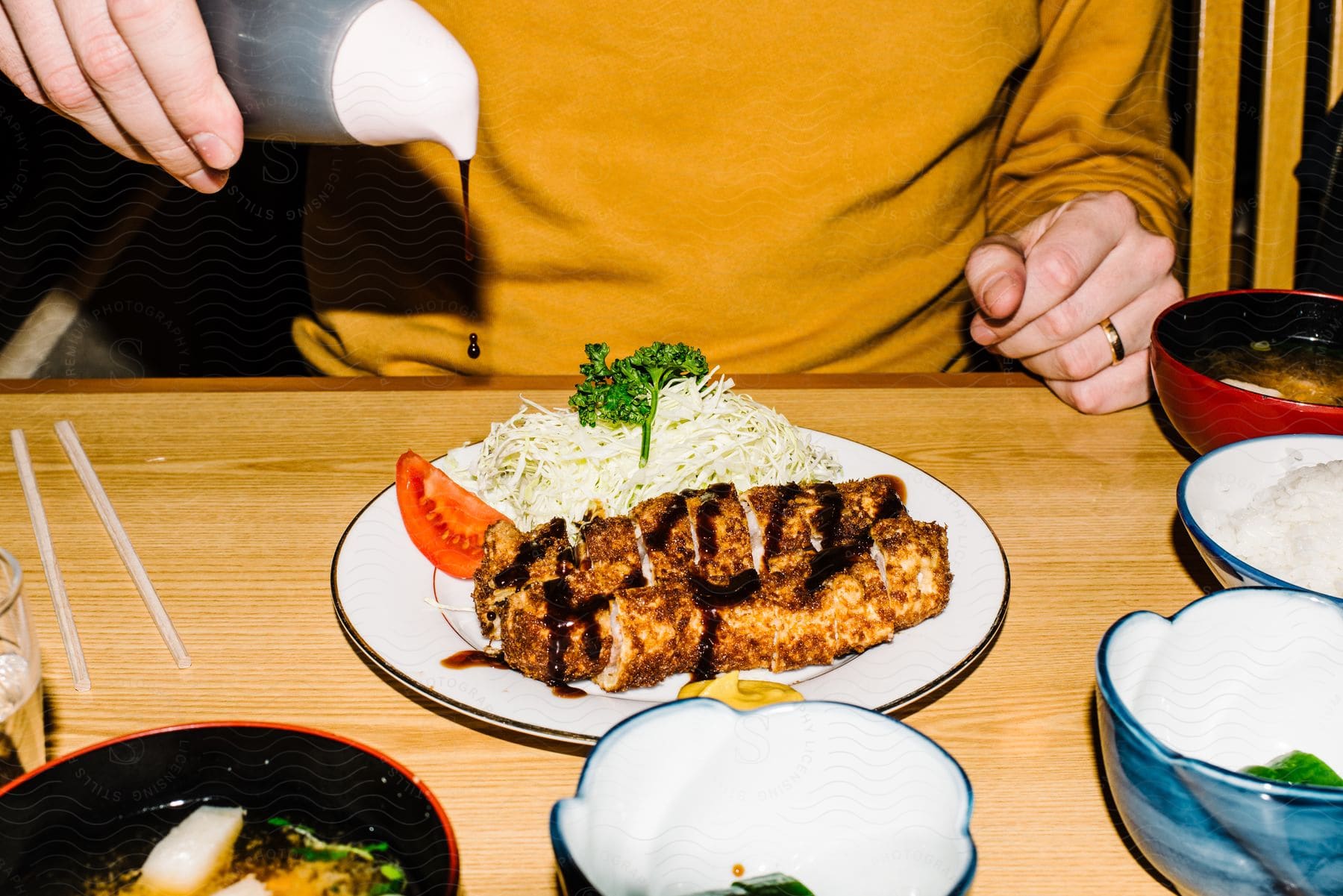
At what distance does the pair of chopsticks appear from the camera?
4.47 feet

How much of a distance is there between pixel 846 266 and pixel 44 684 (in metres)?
1.98

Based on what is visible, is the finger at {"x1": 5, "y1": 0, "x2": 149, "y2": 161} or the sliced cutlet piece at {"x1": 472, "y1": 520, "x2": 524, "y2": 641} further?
the finger at {"x1": 5, "y1": 0, "x2": 149, "y2": 161}

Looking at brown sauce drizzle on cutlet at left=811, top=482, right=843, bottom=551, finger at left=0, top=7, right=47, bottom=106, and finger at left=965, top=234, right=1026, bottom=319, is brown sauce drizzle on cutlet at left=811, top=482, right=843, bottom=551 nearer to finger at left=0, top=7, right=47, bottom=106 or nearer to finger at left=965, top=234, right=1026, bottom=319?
finger at left=965, top=234, right=1026, bottom=319

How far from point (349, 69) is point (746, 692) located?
104cm

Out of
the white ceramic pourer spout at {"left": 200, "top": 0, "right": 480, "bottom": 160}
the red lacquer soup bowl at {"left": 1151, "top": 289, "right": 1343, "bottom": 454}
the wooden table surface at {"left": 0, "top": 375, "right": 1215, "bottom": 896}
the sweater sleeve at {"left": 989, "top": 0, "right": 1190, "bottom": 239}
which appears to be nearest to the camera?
the wooden table surface at {"left": 0, "top": 375, "right": 1215, "bottom": 896}

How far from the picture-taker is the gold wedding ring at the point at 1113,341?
2.11 m

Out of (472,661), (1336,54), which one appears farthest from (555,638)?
(1336,54)

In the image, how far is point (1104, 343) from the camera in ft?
6.89

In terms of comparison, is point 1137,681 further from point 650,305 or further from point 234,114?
point 650,305

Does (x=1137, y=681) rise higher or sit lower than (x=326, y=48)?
lower

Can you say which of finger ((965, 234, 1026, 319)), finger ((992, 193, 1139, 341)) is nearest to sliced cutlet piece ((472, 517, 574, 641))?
finger ((965, 234, 1026, 319))

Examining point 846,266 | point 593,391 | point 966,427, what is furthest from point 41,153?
point 966,427

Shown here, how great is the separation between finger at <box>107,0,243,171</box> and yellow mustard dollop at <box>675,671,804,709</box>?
110 cm

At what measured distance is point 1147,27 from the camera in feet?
8.29
